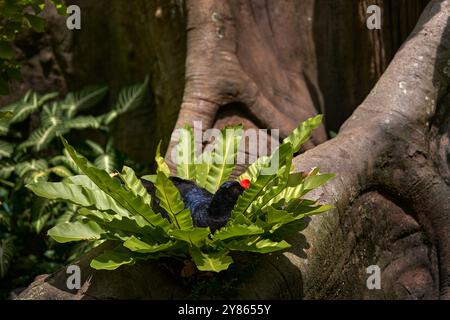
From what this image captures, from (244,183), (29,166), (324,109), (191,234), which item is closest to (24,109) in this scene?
(29,166)

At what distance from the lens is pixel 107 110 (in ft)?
25.0

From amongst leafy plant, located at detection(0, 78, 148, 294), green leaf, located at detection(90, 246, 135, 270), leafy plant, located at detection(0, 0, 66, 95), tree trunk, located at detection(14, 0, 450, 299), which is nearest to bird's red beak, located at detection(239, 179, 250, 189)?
tree trunk, located at detection(14, 0, 450, 299)

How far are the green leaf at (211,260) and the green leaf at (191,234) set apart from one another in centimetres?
6

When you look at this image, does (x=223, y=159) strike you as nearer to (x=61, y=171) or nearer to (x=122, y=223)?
(x=122, y=223)

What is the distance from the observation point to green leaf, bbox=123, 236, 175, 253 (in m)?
3.57

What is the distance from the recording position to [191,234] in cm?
355

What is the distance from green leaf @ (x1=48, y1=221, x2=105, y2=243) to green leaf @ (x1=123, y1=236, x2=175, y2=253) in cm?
25

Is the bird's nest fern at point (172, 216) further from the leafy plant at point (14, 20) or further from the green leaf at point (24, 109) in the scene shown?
the green leaf at point (24, 109)

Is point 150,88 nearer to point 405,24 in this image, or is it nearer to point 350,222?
point 405,24

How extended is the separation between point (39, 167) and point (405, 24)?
10.7 ft

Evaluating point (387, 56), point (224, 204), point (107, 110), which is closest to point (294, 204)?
point (224, 204)

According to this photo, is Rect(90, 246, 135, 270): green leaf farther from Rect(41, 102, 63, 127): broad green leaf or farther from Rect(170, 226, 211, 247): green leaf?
Rect(41, 102, 63, 127): broad green leaf

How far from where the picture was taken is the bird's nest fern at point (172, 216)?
3.60 meters

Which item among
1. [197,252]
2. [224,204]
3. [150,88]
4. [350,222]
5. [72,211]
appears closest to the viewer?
[197,252]
